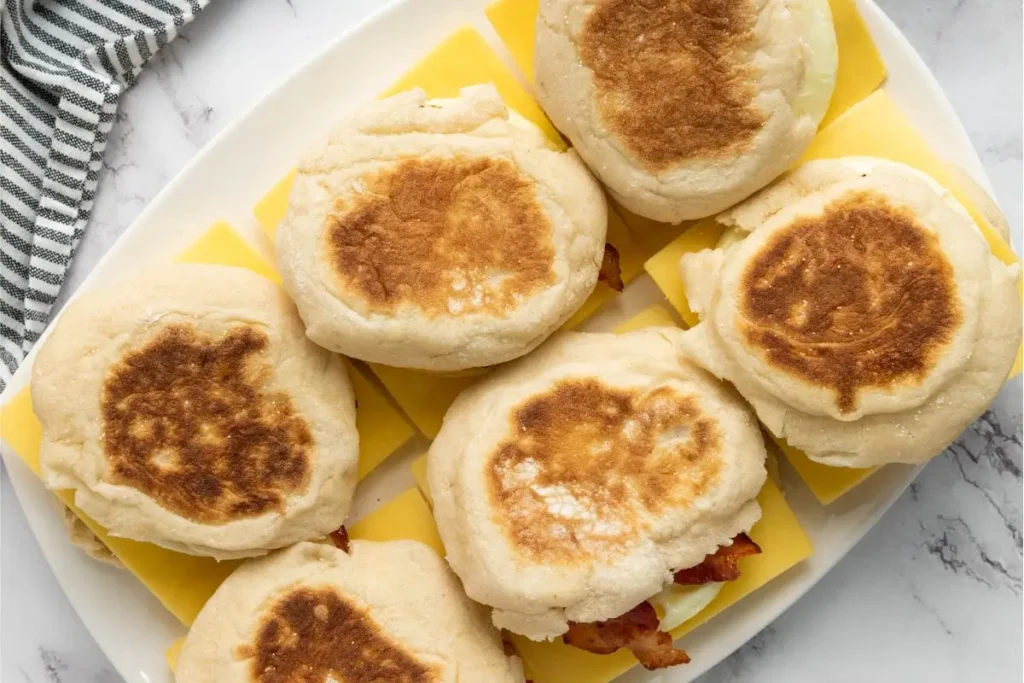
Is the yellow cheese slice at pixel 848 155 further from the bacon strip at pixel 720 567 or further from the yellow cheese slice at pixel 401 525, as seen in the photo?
the yellow cheese slice at pixel 401 525

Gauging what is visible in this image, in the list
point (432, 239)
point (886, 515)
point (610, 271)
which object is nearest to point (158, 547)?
point (432, 239)

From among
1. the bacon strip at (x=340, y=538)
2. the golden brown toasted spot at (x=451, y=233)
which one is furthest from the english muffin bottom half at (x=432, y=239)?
the bacon strip at (x=340, y=538)

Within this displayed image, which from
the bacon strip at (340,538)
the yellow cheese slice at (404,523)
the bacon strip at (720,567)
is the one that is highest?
the bacon strip at (340,538)

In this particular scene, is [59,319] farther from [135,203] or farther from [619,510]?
[619,510]

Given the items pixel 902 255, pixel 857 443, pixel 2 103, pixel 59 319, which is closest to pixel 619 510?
pixel 857 443

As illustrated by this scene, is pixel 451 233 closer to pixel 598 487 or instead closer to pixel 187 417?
pixel 598 487
